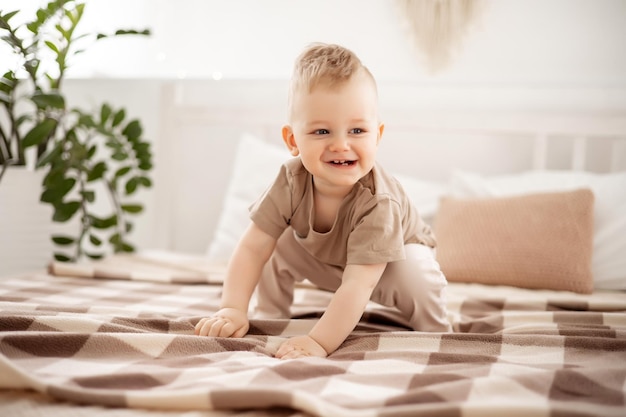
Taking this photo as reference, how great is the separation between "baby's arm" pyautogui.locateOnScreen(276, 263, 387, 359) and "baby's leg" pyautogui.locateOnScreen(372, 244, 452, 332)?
12 centimetres

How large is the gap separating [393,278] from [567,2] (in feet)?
4.75

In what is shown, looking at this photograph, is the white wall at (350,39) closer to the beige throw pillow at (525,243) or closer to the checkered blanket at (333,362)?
the beige throw pillow at (525,243)

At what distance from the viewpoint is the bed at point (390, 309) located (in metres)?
0.71

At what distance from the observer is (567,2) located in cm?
205

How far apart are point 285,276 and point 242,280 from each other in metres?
0.14

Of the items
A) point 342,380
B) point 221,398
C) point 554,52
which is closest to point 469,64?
point 554,52

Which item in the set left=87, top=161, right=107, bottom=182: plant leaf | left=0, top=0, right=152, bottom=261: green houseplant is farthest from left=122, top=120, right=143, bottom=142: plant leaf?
left=87, top=161, right=107, bottom=182: plant leaf

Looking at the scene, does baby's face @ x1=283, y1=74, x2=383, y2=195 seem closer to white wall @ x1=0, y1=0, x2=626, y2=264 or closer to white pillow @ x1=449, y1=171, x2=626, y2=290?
white pillow @ x1=449, y1=171, x2=626, y2=290

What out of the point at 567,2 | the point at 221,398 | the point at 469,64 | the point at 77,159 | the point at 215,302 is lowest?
the point at 215,302

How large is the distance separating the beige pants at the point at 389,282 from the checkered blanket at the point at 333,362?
6 centimetres

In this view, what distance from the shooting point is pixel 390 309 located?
4.20 feet

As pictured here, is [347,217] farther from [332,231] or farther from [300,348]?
[300,348]

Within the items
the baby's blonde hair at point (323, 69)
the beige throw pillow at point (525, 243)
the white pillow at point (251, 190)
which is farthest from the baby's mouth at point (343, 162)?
the white pillow at point (251, 190)

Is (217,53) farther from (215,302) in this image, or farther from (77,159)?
(215,302)
